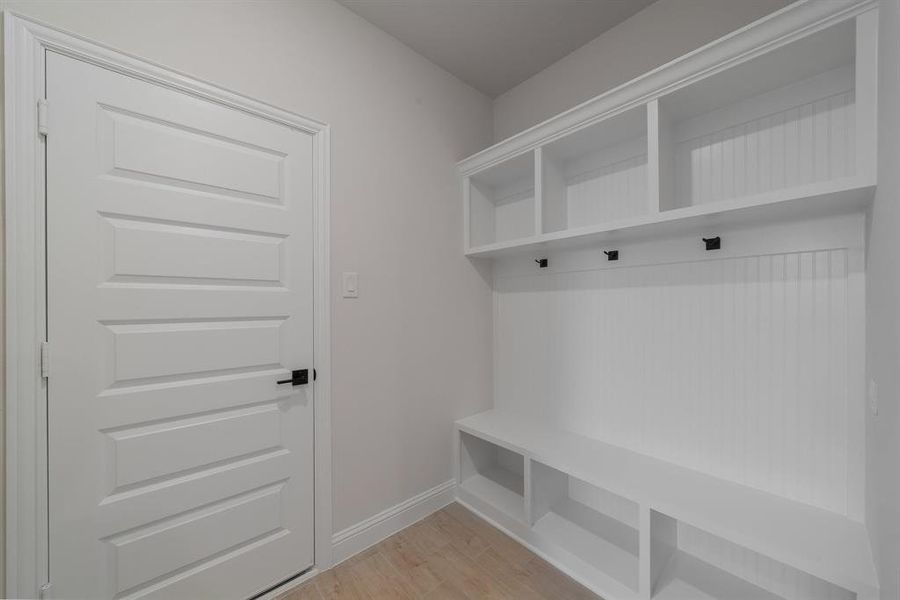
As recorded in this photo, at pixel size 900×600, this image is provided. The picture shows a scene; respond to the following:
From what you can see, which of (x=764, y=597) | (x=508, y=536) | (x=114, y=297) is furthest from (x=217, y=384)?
(x=764, y=597)

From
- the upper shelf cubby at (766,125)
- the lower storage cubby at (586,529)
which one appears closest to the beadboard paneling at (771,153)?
the upper shelf cubby at (766,125)

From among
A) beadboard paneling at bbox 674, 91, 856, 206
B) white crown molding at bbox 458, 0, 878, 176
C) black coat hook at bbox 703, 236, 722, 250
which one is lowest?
black coat hook at bbox 703, 236, 722, 250

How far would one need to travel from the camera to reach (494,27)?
1957 millimetres

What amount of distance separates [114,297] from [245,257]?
0.44m

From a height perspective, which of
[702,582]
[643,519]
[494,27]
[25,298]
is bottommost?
[702,582]

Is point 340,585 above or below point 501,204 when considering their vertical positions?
below

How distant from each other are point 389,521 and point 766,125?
2591mm

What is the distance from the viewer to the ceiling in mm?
1817

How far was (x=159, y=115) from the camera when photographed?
52.7 inches

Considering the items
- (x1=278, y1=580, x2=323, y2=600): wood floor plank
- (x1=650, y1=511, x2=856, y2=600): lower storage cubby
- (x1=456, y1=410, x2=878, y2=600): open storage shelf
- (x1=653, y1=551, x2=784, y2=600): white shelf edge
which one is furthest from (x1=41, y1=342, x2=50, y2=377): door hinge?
(x1=653, y1=551, x2=784, y2=600): white shelf edge

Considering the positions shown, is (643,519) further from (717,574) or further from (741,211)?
(741,211)

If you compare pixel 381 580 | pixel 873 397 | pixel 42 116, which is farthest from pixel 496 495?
pixel 42 116

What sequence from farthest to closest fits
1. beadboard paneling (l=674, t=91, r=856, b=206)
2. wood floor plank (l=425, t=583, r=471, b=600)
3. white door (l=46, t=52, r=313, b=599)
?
1. wood floor plank (l=425, t=583, r=471, b=600)
2. beadboard paneling (l=674, t=91, r=856, b=206)
3. white door (l=46, t=52, r=313, b=599)

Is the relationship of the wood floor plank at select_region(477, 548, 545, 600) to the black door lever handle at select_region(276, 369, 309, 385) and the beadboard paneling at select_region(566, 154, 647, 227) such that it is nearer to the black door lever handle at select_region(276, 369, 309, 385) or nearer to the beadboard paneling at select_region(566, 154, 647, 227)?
the black door lever handle at select_region(276, 369, 309, 385)
